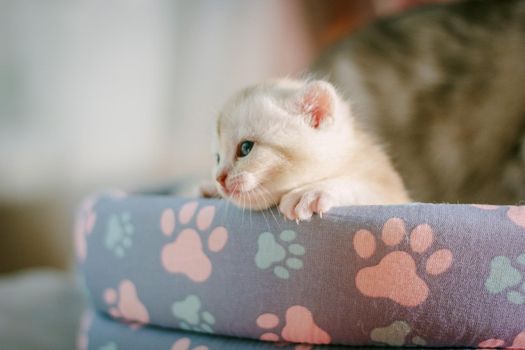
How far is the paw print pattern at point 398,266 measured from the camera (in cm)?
81

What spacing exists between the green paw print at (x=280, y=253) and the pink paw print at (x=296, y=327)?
0.19ft

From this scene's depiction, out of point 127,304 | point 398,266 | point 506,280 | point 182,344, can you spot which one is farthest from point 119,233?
point 506,280

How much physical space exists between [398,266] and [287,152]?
265 millimetres

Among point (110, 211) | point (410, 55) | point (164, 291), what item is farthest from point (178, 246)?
point (410, 55)

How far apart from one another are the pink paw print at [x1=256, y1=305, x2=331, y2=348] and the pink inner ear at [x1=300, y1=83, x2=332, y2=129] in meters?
0.32

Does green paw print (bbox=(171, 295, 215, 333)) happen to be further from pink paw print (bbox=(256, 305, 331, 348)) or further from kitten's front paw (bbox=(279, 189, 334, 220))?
kitten's front paw (bbox=(279, 189, 334, 220))

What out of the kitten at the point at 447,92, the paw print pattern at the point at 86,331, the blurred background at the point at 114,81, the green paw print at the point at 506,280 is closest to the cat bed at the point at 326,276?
the green paw print at the point at 506,280

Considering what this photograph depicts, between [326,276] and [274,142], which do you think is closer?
[326,276]

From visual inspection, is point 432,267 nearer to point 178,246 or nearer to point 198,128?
point 178,246

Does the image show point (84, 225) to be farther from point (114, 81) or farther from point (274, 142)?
point (114, 81)

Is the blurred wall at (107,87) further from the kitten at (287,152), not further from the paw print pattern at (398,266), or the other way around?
the paw print pattern at (398,266)

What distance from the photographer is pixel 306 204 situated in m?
0.87

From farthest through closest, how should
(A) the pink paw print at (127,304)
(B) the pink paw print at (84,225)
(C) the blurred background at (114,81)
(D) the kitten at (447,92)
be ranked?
(C) the blurred background at (114,81), (D) the kitten at (447,92), (B) the pink paw print at (84,225), (A) the pink paw print at (127,304)

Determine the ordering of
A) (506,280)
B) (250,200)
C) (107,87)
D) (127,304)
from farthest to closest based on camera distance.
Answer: (107,87)
(127,304)
(250,200)
(506,280)
